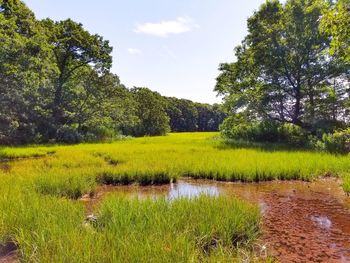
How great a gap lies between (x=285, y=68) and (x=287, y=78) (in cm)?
125

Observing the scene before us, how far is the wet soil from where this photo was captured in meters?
4.88

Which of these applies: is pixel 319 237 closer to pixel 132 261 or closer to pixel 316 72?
pixel 132 261

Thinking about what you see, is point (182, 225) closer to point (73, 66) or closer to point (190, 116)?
point (73, 66)

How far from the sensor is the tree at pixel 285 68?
79.5 feet

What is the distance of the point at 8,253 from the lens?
516 centimetres

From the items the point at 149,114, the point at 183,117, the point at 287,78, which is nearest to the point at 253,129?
the point at 287,78

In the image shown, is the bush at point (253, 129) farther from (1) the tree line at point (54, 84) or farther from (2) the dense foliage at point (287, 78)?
(1) the tree line at point (54, 84)

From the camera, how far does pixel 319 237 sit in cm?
652

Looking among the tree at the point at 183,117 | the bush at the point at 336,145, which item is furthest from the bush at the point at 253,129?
the tree at the point at 183,117

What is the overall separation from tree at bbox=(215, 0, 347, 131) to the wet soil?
75.4ft

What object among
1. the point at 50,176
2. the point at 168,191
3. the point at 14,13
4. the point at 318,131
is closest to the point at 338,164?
the point at 168,191

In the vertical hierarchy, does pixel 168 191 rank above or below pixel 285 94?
below

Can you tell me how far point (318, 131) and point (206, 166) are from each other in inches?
503

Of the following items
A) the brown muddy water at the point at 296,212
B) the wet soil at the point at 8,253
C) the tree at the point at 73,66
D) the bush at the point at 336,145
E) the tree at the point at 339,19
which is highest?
the tree at the point at 73,66
